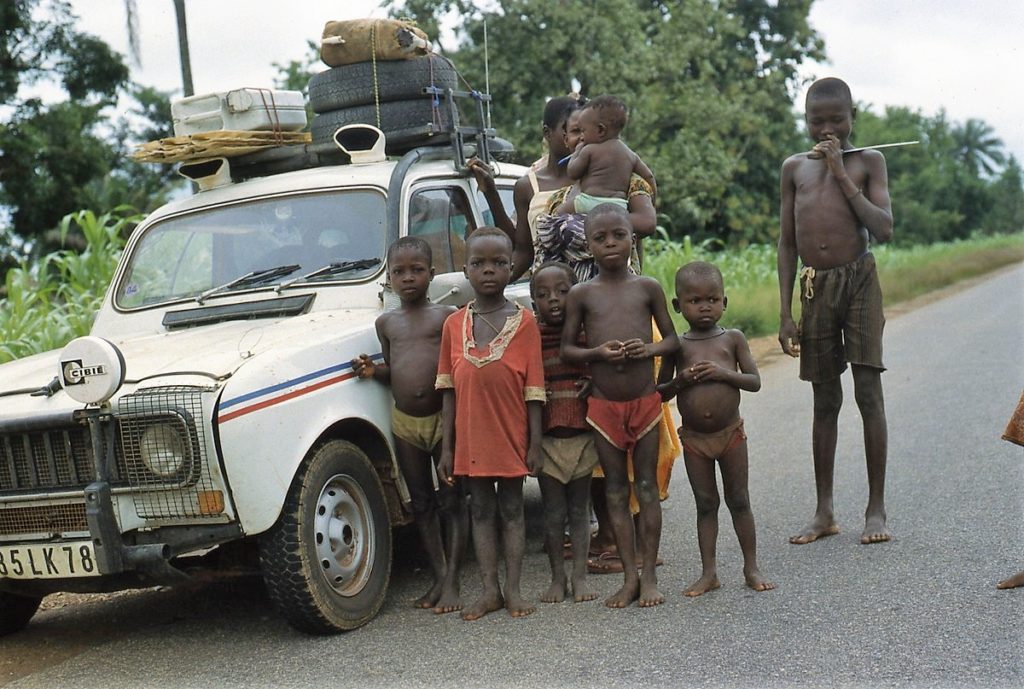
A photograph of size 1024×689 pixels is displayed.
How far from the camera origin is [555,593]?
484cm

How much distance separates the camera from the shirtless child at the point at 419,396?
489 centimetres

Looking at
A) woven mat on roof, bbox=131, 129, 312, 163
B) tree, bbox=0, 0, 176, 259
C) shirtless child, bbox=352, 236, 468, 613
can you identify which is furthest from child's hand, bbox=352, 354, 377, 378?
tree, bbox=0, 0, 176, 259

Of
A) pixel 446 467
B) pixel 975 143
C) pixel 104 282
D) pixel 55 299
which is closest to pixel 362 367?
pixel 446 467

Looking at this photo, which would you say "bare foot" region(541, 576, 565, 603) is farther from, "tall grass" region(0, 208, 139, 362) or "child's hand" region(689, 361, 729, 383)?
"tall grass" region(0, 208, 139, 362)

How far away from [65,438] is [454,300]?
1.90m

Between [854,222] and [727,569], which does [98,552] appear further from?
[854,222]

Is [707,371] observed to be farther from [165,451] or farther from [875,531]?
[165,451]

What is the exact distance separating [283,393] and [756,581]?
200 cm

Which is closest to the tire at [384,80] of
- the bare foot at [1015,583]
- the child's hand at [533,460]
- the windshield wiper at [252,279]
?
the windshield wiper at [252,279]

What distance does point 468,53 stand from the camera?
68.8 ft

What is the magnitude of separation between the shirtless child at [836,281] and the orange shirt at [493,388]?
155cm

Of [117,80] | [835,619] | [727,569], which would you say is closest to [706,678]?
[835,619]

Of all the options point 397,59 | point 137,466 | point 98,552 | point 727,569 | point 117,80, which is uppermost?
point 117,80

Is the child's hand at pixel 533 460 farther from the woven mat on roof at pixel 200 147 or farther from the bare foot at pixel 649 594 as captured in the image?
the woven mat on roof at pixel 200 147
